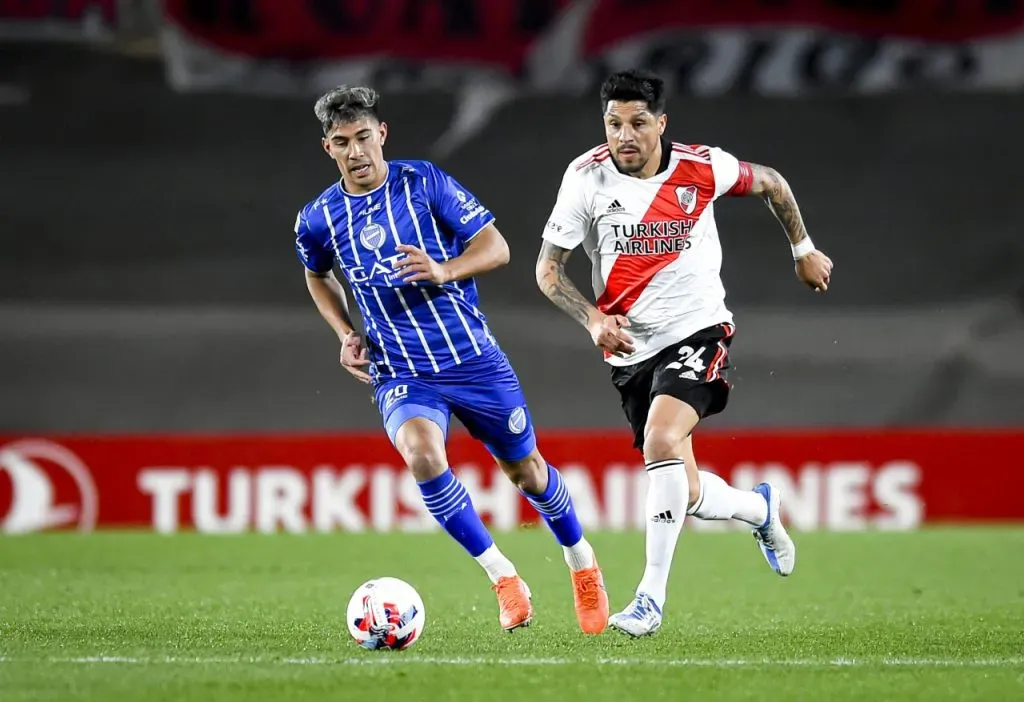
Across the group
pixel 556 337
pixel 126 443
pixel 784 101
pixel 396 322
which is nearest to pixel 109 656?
pixel 396 322

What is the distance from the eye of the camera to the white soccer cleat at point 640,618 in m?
5.75

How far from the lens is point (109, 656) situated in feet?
17.3

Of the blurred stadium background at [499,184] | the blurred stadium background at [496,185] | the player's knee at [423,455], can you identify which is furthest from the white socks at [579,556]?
the blurred stadium background at [496,185]

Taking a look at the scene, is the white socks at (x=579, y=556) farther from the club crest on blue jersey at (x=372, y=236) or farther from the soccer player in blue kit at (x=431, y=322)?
the club crest on blue jersey at (x=372, y=236)

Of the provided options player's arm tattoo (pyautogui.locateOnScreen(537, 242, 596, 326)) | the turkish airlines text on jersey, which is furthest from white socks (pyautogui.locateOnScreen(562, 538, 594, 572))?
the turkish airlines text on jersey

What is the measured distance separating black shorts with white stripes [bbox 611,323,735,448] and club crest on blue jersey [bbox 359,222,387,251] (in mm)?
1118

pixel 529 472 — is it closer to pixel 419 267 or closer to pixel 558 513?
pixel 558 513

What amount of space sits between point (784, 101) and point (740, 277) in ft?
5.58

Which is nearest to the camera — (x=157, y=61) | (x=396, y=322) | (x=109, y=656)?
(x=109, y=656)

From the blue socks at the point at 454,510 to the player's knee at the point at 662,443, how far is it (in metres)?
0.68

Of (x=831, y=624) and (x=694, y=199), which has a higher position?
(x=694, y=199)

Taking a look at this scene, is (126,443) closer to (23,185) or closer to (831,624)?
(23,185)

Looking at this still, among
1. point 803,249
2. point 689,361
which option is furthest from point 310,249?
point 803,249

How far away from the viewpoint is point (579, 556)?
20.6 ft
